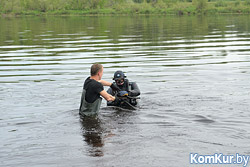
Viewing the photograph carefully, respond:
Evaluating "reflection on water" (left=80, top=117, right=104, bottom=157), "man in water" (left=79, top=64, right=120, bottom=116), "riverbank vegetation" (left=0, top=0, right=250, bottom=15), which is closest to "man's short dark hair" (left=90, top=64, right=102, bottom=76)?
"man in water" (left=79, top=64, right=120, bottom=116)

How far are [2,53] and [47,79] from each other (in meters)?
10.9

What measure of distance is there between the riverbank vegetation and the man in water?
83.7 m

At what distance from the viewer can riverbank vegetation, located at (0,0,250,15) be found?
95.8 m

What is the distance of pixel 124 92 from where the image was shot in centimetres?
1103

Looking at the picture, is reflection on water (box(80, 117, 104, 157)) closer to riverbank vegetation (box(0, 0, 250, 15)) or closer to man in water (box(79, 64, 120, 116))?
man in water (box(79, 64, 120, 116))

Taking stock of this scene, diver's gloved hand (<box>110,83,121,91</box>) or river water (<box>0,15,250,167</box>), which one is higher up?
diver's gloved hand (<box>110,83,121,91</box>)

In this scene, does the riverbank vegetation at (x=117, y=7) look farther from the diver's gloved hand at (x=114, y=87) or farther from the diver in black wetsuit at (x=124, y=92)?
the diver's gloved hand at (x=114, y=87)

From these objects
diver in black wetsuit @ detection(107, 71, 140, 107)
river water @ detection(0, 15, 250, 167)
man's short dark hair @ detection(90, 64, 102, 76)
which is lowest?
river water @ detection(0, 15, 250, 167)

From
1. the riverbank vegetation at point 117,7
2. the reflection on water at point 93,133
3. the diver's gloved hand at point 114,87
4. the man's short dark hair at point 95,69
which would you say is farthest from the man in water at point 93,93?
the riverbank vegetation at point 117,7

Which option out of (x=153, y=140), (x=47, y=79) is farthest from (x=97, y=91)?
(x=47, y=79)

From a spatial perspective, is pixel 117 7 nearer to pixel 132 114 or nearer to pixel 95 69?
pixel 132 114

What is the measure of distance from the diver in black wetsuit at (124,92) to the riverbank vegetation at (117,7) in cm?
8222

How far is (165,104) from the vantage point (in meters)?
12.0

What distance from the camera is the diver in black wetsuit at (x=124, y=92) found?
11.1 metres
